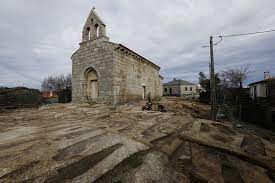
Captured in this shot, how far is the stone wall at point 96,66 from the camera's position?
483 inches

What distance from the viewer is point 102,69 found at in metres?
12.8

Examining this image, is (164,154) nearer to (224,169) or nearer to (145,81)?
(224,169)

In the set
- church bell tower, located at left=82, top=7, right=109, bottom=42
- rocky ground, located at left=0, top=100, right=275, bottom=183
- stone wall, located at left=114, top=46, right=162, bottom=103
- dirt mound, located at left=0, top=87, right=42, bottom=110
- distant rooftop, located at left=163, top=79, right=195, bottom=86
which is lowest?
rocky ground, located at left=0, top=100, right=275, bottom=183

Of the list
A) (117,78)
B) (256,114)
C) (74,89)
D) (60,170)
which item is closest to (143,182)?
(60,170)

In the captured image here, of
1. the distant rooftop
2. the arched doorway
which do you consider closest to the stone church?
the arched doorway

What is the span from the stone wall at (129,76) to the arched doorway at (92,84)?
93.4 inches

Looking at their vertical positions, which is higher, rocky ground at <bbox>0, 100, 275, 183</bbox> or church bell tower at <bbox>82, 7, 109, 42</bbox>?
church bell tower at <bbox>82, 7, 109, 42</bbox>

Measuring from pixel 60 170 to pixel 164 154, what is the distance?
81.6 inches

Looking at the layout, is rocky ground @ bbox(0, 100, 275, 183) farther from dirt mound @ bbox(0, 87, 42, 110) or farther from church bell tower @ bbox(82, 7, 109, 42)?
church bell tower @ bbox(82, 7, 109, 42)

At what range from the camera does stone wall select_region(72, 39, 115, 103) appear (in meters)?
12.3

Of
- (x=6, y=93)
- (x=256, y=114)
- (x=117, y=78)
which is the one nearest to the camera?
(x=6, y=93)

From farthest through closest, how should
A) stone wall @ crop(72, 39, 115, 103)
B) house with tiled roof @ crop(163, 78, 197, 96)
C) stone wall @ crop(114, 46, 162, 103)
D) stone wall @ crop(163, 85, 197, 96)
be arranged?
house with tiled roof @ crop(163, 78, 197, 96) < stone wall @ crop(163, 85, 197, 96) < stone wall @ crop(114, 46, 162, 103) < stone wall @ crop(72, 39, 115, 103)

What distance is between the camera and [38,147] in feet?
11.0

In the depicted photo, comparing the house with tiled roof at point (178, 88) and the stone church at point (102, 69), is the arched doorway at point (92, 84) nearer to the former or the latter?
the stone church at point (102, 69)
